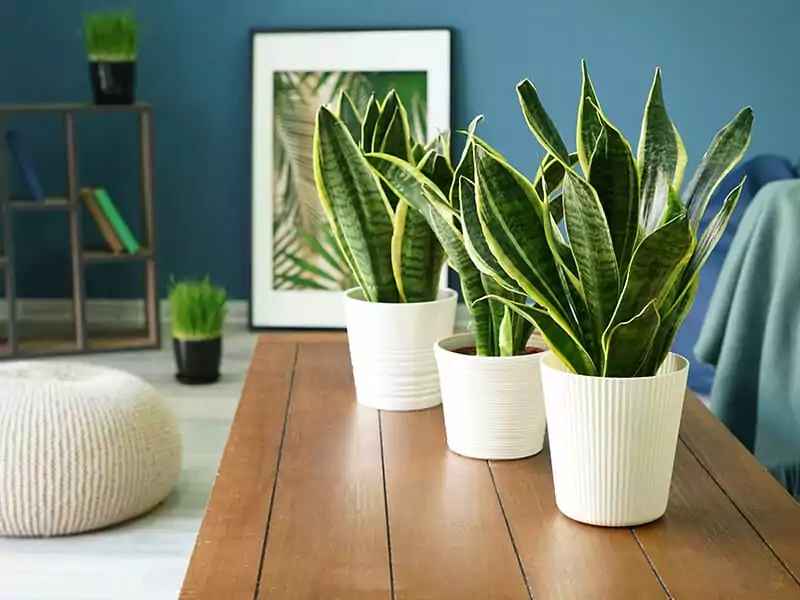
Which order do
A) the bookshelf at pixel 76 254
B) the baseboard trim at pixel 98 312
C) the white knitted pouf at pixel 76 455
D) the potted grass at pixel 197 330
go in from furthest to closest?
the baseboard trim at pixel 98 312 → the bookshelf at pixel 76 254 → the potted grass at pixel 197 330 → the white knitted pouf at pixel 76 455

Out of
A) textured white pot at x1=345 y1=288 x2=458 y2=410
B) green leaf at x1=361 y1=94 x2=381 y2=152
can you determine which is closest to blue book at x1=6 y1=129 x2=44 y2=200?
green leaf at x1=361 y1=94 x2=381 y2=152

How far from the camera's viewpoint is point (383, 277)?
149 cm

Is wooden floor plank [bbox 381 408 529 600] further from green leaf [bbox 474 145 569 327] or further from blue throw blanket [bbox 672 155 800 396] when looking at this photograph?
blue throw blanket [bbox 672 155 800 396]

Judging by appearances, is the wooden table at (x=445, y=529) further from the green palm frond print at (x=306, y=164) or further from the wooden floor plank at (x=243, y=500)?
the green palm frond print at (x=306, y=164)

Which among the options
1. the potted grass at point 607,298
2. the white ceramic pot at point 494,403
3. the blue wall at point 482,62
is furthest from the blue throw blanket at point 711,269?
the potted grass at point 607,298

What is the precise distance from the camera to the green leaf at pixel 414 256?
4.67ft

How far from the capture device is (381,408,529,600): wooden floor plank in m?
0.99

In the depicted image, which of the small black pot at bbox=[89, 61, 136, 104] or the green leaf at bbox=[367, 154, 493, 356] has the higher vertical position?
the small black pot at bbox=[89, 61, 136, 104]

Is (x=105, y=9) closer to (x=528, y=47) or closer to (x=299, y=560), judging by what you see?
(x=528, y=47)

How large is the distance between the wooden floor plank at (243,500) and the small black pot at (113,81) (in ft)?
7.07

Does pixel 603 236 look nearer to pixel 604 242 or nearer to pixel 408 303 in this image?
pixel 604 242

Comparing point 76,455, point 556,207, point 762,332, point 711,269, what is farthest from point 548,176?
point 711,269

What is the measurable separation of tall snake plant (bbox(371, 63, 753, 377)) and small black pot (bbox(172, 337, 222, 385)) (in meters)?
2.26

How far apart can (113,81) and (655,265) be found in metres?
2.84
